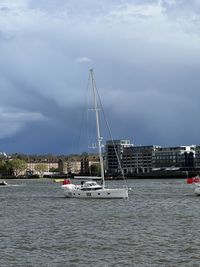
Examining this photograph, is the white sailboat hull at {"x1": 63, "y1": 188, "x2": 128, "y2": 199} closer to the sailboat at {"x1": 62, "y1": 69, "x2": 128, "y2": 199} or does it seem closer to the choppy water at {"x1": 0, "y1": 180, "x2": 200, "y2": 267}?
the sailboat at {"x1": 62, "y1": 69, "x2": 128, "y2": 199}

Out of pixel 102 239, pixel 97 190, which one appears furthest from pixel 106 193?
pixel 102 239

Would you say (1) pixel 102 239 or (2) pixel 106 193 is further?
(2) pixel 106 193

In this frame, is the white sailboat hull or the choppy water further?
the white sailboat hull

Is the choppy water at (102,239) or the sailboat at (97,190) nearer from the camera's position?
the choppy water at (102,239)

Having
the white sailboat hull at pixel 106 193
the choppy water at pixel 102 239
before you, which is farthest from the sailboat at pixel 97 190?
the choppy water at pixel 102 239

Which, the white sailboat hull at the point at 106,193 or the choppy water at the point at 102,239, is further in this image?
the white sailboat hull at the point at 106,193

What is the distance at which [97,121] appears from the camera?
85.3 meters

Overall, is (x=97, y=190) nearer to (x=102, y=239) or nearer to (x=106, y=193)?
(x=106, y=193)

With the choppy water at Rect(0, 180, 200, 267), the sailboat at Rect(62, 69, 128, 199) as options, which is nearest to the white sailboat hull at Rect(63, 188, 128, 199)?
the sailboat at Rect(62, 69, 128, 199)

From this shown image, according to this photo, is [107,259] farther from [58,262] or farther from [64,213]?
[64,213]

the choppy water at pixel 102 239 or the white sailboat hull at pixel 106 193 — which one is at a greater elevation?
the white sailboat hull at pixel 106 193

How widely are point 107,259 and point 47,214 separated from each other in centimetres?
3022

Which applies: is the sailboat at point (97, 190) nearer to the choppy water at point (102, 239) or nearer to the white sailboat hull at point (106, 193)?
the white sailboat hull at point (106, 193)

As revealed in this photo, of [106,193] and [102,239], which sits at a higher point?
[106,193]
